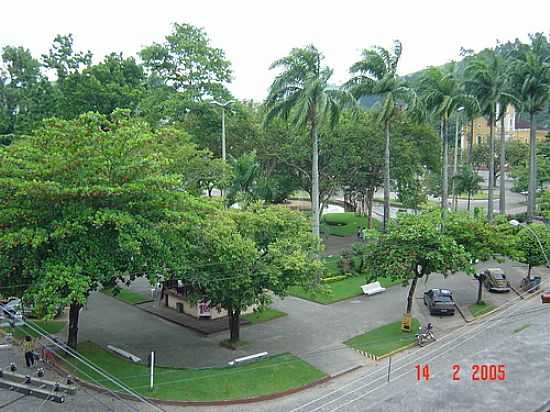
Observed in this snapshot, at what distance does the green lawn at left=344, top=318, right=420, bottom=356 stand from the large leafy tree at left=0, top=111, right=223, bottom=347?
30.5ft

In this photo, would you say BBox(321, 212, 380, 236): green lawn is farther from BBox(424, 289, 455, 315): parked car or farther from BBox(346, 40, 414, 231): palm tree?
BBox(424, 289, 455, 315): parked car

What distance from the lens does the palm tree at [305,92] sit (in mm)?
29531

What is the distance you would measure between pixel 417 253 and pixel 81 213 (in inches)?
573

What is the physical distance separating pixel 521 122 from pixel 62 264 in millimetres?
105781

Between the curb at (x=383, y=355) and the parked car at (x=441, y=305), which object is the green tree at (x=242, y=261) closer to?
the curb at (x=383, y=355)

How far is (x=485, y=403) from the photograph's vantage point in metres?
12.4

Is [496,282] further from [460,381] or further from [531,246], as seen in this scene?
[460,381]

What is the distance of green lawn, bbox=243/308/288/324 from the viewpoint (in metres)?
26.7

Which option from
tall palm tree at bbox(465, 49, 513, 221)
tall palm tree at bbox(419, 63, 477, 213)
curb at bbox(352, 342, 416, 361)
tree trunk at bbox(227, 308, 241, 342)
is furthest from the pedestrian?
tall palm tree at bbox(465, 49, 513, 221)

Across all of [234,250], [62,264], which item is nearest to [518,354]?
[234,250]

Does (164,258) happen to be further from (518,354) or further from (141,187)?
(518,354)

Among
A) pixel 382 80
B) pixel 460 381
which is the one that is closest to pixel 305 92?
pixel 382 80

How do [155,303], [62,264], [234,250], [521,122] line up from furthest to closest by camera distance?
[521,122] → [155,303] → [234,250] → [62,264]

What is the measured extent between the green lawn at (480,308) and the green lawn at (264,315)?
9821 mm
